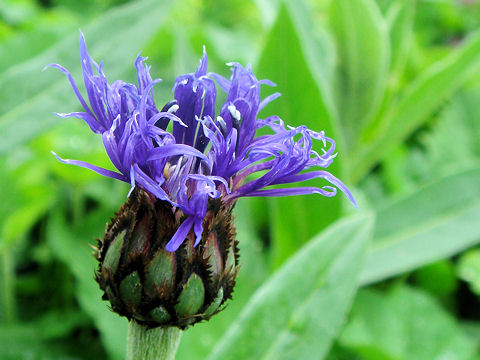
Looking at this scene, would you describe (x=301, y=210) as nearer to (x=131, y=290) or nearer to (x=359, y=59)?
(x=359, y=59)

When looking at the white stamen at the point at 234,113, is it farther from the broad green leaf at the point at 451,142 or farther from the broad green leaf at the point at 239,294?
the broad green leaf at the point at 451,142

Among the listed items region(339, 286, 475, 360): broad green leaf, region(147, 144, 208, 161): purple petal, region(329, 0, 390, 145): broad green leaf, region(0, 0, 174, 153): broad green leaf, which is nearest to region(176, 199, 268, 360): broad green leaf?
region(339, 286, 475, 360): broad green leaf

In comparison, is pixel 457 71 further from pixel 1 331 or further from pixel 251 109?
pixel 1 331

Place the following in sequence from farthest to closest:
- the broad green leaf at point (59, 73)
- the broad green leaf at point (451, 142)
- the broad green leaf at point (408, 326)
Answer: the broad green leaf at point (451, 142) < the broad green leaf at point (408, 326) < the broad green leaf at point (59, 73)

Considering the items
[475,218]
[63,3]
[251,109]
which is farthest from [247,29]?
[251,109]

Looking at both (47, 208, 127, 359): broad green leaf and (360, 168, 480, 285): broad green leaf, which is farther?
(360, 168, 480, 285): broad green leaf

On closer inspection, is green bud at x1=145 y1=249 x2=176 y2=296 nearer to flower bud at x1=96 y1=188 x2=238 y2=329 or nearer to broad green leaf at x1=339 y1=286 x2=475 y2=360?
flower bud at x1=96 y1=188 x2=238 y2=329

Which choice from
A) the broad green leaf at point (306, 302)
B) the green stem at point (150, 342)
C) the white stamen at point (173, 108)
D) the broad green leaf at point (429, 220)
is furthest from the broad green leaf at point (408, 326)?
the white stamen at point (173, 108)
